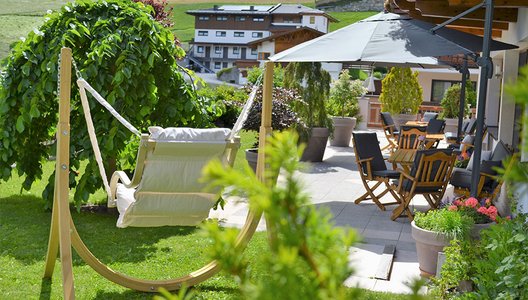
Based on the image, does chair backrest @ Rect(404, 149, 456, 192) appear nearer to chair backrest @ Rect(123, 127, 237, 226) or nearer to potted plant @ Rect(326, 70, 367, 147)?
chair backrest @ Rect(123, 127, 237, 226)

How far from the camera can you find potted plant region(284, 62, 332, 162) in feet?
48.6

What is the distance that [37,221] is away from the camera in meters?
8.53

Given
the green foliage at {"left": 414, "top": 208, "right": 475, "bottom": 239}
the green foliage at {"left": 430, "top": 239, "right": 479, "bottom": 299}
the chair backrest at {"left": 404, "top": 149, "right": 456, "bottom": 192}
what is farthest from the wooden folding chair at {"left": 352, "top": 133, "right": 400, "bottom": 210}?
the green foliage at {"left": 430, "top": 239, "right": 479, "bottom": 299}

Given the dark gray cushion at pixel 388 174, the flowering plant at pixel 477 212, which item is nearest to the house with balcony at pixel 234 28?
the dark gray cushion at pixel 388 174

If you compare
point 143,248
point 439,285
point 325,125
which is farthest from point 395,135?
point 439,285

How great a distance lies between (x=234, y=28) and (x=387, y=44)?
8063 cm

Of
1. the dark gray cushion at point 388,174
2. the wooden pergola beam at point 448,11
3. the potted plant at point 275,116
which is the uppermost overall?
the wooden pergola beam at point 448,11

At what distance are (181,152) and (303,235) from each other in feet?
14.7

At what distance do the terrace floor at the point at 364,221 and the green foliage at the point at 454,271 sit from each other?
0.96ft

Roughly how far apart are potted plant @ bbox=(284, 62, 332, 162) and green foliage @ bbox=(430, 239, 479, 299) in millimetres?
→ 9507

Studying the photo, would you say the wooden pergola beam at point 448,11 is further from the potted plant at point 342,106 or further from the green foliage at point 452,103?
the green foliage at point 452,103

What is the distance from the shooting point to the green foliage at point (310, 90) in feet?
48.9

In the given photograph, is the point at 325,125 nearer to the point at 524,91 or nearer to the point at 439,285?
the point at 439,285

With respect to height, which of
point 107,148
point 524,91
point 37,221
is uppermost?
point 524,91
